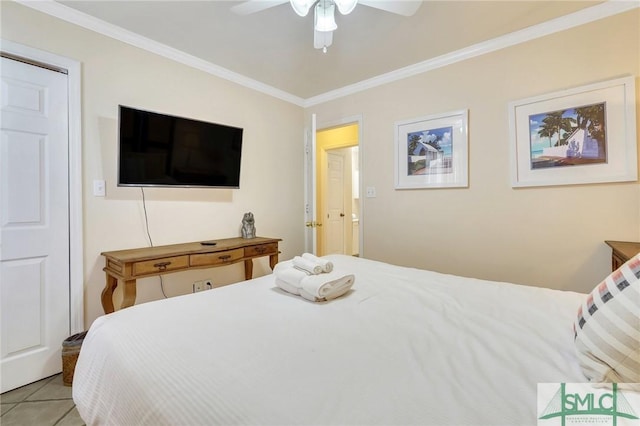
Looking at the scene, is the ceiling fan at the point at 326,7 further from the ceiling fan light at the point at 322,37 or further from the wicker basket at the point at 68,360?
the wicker basket at the point at 68,360

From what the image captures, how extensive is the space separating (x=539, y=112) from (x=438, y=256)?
1405mm

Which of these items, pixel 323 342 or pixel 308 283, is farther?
pixel 308 283

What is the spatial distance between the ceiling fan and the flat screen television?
3.62ft

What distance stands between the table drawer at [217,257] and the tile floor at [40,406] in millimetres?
1050

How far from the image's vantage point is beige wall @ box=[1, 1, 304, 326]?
2.09m

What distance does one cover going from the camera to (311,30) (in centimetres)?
223

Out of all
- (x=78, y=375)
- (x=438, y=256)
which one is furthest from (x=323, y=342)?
(x=438, y=256)

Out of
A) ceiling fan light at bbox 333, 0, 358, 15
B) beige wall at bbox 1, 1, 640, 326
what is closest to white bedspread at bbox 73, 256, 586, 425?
beige wall at bbox 1, 1, 640, 326

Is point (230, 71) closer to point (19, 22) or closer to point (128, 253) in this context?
point (19, 22)

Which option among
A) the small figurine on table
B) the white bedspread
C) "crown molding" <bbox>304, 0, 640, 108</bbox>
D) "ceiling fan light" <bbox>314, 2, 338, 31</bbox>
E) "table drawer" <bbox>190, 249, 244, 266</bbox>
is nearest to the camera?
the white bedspread

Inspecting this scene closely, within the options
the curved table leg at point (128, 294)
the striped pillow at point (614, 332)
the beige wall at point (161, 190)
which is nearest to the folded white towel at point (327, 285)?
the striped pillow at point (614, 332)

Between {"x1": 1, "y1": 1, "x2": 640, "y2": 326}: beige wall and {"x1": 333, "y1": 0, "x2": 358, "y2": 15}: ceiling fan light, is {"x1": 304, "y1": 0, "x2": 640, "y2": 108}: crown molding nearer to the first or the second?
{"x1": 1, "y1": 1, "x2": 640, "y2": 326}: beige wall

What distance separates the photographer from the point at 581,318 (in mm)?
862

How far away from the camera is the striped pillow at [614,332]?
689mm
